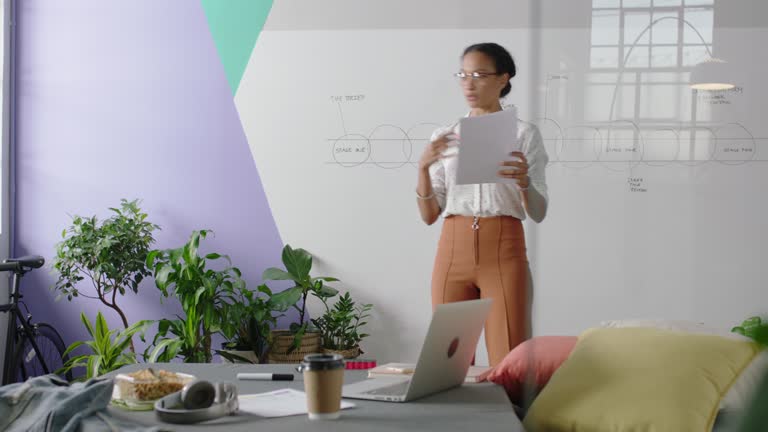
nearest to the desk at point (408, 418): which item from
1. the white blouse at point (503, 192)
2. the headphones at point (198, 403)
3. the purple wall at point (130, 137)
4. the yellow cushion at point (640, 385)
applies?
the headphones at point (198, 403)

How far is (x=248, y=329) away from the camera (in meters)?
3.92

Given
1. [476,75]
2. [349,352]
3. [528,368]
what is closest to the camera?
[528,368]

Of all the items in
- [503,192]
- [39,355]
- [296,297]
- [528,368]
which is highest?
[503,192]

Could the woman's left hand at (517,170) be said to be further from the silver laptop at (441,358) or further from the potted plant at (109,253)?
the potted plant at (109,253)

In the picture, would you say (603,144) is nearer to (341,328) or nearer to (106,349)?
(341,328)

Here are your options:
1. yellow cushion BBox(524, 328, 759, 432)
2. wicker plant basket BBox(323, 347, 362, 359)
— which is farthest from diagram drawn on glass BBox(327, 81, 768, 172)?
wicker plant basket BBox(323, 347, 362, 359)

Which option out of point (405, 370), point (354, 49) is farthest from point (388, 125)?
point (405, 370)

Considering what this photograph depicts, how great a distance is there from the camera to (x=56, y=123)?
4.26 meters

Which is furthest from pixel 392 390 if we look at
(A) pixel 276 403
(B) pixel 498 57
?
(B) pixel 498 57

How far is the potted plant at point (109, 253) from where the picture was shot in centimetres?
386

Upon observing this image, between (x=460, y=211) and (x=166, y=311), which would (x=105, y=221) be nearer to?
(x=166, y=311)

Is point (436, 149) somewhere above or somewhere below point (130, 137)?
below

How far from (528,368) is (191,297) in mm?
2428

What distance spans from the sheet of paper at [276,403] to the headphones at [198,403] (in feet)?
0.17
